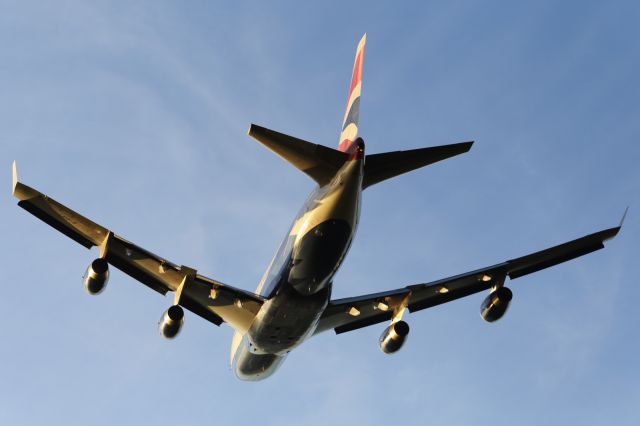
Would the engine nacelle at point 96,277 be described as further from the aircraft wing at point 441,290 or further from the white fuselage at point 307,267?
the aircraft wing at point 441,290

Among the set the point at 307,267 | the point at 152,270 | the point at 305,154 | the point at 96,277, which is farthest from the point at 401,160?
the point at 96,277

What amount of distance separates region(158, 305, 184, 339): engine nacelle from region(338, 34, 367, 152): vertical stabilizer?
23.9ft

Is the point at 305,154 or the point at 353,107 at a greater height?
the point at 353,107

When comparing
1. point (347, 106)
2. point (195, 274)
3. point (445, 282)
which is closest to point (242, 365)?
point (195, 274)

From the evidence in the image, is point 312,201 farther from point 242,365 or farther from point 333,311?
point 242,365

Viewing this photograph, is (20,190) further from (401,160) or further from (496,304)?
(496,304)

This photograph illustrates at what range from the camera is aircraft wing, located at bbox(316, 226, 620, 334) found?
25281 millimetres

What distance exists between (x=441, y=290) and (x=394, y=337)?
8.89 ft

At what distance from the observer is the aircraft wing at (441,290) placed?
2528 centimetres

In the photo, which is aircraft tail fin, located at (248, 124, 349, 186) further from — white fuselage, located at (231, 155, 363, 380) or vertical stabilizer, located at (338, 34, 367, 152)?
vertical stabilizer, located at (338, 34, 367, 152)

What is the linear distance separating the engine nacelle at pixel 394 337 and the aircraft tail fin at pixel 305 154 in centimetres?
663

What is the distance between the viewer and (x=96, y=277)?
2295 cm

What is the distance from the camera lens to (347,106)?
26.6 metres

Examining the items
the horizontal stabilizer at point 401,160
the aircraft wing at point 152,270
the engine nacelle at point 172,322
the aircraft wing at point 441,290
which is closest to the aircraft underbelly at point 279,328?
the aircraft wing at point 152,270
